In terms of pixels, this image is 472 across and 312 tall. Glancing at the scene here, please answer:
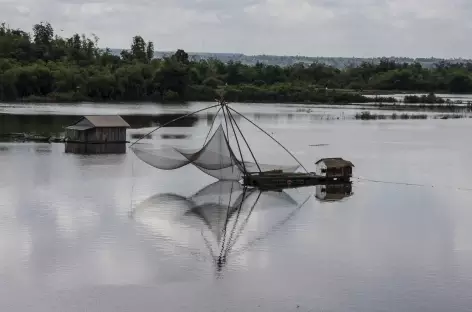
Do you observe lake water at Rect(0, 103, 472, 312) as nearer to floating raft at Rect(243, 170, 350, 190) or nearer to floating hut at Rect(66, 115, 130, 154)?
floating raft at Rect(243, 170, 350, 190)

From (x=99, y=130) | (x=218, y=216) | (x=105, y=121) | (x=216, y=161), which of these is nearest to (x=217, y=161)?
(x=216, y=161)

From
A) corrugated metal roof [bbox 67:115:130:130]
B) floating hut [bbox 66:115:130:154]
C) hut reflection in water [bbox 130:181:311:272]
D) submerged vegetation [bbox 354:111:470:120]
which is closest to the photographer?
hut reflection in water [bbox 130:181:311:272]

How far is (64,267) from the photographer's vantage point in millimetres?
9898

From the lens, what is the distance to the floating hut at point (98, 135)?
2078 centimetres

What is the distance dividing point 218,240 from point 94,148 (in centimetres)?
967

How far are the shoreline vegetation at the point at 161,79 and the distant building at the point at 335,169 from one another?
17394 mm

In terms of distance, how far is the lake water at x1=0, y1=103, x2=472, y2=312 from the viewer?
9016 mm

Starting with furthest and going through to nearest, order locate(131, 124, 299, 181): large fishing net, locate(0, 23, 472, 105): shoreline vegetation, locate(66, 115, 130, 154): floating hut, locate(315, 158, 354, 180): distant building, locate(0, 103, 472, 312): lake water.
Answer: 1. locate(0, 23, 472, 105): shoreline vegetation
2. locate(66, 115, 130, 154): floating hut
3. locate(315, 158, 354, 180): distant building
4. locate(131, 124, 299, 181): large fishing net
5. locate(0, 103, 472, 312): lake water

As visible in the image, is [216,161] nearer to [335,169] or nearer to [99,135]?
[335,169]

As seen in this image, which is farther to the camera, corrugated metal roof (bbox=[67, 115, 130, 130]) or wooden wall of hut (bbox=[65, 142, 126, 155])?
corrugated metal roof (bbox=[67, 115, 130, 130])

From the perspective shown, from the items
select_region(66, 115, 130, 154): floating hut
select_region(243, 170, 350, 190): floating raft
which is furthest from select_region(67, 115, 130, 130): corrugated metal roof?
select_region(243, 170, 350, 190): floating raft

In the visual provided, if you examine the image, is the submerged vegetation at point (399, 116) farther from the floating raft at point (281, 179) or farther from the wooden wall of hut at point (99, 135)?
the floating raft at point (281, 179)

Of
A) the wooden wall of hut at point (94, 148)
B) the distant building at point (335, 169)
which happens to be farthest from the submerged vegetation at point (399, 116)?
the distant building at point (335, 169)

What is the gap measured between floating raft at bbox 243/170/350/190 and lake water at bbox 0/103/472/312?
487 millimetres
